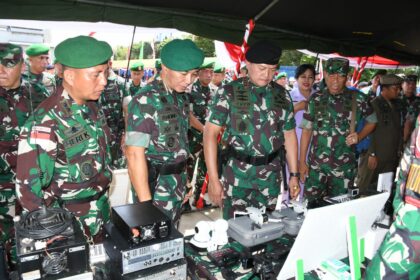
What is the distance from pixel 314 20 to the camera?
12.3 feet

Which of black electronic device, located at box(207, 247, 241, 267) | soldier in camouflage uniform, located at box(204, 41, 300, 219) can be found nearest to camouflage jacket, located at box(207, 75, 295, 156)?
soldier in camouflage uniform, located at box(204, 41, 300, 219)

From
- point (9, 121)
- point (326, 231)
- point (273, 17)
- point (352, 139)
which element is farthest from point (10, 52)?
point (352, 139)

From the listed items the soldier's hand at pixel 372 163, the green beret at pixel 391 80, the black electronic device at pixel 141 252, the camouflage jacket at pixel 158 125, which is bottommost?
the soldier's hand at pixel 372 163

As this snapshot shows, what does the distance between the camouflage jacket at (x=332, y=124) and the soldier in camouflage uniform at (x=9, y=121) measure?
2651 millimetres

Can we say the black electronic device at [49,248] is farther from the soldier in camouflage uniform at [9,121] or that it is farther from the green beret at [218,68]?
the green beret at [218,68]

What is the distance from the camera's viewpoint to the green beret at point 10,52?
2.64m

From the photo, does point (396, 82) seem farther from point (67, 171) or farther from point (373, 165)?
point (67, 171)

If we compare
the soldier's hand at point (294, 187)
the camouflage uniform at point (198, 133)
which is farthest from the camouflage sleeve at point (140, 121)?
the camouflage uniform at point (198, 133)

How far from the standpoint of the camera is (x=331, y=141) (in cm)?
322

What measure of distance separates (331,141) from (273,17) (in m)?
1.46

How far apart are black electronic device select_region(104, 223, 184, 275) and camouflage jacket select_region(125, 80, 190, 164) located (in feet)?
2.64

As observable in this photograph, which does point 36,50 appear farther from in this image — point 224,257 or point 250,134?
point 224,257

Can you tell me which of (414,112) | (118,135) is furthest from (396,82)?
(118,135)

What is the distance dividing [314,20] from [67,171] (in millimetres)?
3198
